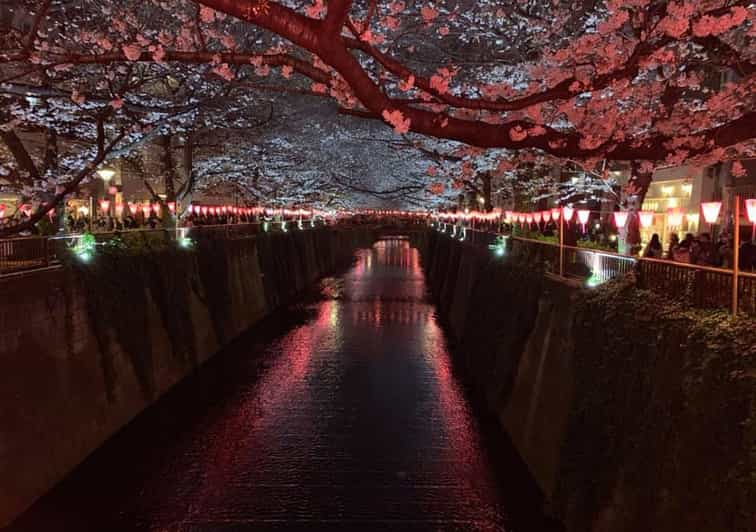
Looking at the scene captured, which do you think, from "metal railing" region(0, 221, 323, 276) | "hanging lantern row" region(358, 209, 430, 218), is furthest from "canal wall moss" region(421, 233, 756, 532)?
"hanging lantern row" region(358, 209, 430, 218)

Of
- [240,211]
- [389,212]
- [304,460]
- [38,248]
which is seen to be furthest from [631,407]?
[389,212]

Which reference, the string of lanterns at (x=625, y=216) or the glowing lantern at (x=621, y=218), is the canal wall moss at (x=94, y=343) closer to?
the string of lanterns at (x=625, y=216)

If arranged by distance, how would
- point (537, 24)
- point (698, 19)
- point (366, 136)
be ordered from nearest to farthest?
1. point (698, 19)
2. point (537, 24)
3. point (366, 136)

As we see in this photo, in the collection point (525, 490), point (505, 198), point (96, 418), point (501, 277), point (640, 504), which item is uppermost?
point (505, 198)

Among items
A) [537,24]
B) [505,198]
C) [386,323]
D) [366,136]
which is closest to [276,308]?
[386,323]

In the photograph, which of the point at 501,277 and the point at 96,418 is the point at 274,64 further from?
the point at 501,277

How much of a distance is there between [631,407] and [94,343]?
995cm

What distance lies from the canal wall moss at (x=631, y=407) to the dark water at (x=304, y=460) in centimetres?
143

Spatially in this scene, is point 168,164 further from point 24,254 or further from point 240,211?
point 240,211

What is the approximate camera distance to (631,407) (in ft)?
22.1

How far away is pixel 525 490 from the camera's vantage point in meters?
10.8

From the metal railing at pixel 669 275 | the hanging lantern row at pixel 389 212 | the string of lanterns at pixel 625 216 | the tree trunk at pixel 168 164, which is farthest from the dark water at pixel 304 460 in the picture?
the hanging lantern row at pixel 389 212

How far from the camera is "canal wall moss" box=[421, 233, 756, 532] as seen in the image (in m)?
4.84

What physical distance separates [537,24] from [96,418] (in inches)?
466
